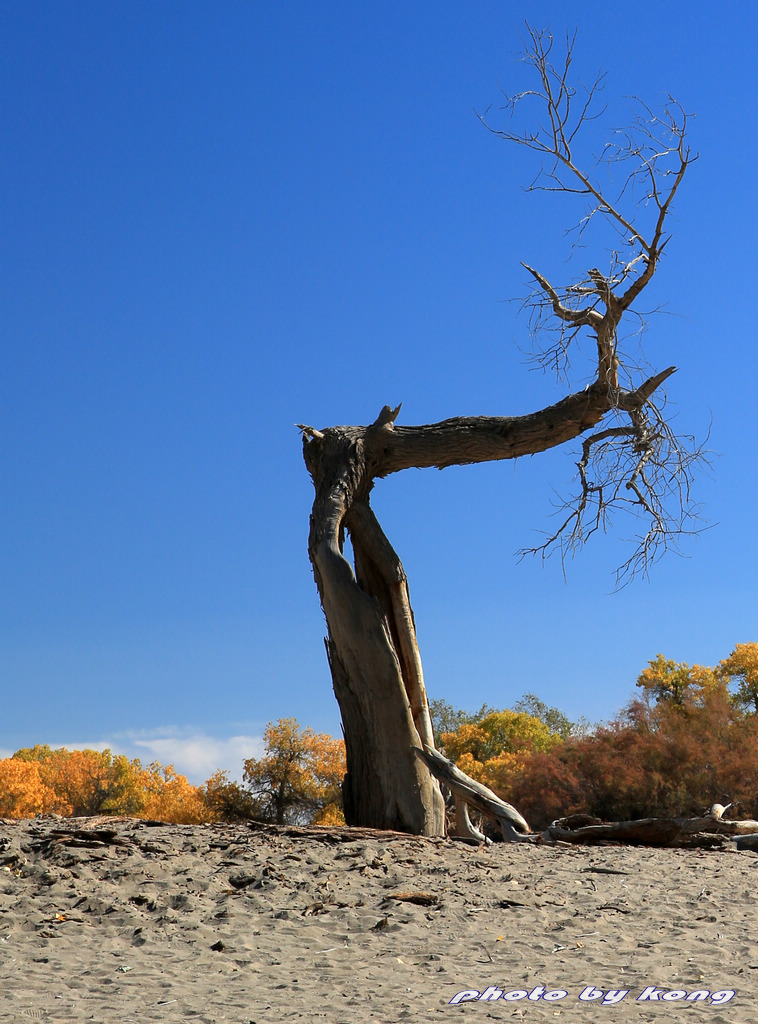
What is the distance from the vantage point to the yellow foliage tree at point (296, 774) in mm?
19072

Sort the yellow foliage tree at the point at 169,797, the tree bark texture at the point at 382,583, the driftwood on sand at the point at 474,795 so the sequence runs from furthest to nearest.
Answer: the yellow foliage tree at the point at 169,797 → the tree bark texture at the point at 382,583 → the driftwood on sand at the point at 474,795

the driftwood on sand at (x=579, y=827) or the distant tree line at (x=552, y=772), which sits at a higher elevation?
the distant tree line at (x=552, y=772)

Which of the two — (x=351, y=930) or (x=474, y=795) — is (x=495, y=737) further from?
(x=351, y=930)

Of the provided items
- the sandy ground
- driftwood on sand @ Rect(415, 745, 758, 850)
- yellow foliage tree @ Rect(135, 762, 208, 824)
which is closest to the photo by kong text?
the sandy ground

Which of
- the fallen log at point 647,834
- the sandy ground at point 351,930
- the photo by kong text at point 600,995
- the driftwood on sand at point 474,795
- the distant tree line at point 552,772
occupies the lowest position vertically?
the photo by kong text at point 600,995

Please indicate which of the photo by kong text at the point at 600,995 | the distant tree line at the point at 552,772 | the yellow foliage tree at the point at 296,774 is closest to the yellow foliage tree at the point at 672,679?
the distant tree line at the point at 552,772

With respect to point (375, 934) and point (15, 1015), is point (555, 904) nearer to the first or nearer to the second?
point (375, 934)

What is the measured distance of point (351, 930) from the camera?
19.1 ft

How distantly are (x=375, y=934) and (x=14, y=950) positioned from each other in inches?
84.9

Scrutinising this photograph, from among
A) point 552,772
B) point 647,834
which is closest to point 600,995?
point 647,834

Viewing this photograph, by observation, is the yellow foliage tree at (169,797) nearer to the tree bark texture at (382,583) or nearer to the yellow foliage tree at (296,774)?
the yellow foliage tree at (296,774)

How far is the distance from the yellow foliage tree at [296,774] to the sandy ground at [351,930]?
1113 centimetres

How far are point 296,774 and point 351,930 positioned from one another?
44.7 ft

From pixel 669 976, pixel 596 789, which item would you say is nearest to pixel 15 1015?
pixel 669 976
